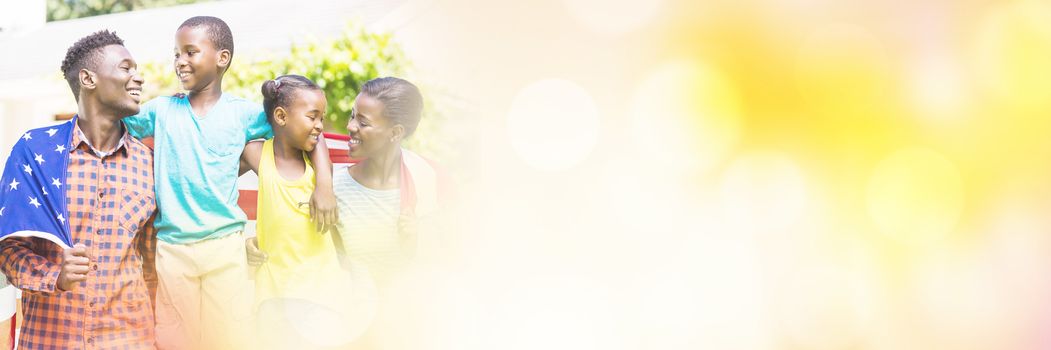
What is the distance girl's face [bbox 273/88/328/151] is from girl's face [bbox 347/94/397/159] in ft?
0.37

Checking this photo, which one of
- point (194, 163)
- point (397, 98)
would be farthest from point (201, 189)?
point (397, 98)

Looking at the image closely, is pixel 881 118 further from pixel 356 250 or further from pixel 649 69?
pixel 356 250

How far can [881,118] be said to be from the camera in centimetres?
292

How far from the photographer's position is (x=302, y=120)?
304 centimetres

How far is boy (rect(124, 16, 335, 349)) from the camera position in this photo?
3016mm

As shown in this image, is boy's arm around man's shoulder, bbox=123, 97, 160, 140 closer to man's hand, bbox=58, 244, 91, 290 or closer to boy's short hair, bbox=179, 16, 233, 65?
boy's short hair, bbox=179, 16, 233, 65

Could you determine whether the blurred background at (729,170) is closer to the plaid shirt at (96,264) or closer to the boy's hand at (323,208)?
the boy's hand at (323,208)

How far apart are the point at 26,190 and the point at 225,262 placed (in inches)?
24.0

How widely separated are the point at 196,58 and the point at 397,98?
0.63 m

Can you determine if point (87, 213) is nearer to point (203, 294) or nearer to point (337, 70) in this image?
point (203, 294)

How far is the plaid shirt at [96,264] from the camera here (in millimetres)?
2875

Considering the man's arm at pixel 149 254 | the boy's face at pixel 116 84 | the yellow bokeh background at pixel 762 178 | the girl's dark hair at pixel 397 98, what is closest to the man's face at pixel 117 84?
the boy's face at pixel 116 84

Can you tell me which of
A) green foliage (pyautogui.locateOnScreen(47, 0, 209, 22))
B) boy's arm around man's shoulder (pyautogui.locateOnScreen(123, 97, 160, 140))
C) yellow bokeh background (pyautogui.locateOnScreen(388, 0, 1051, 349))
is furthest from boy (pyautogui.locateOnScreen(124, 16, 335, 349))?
green foliage (pyautogui.locateOnScreen(47, 0, 209, 22))

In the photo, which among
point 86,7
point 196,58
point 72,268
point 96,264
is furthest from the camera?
point 86,7
